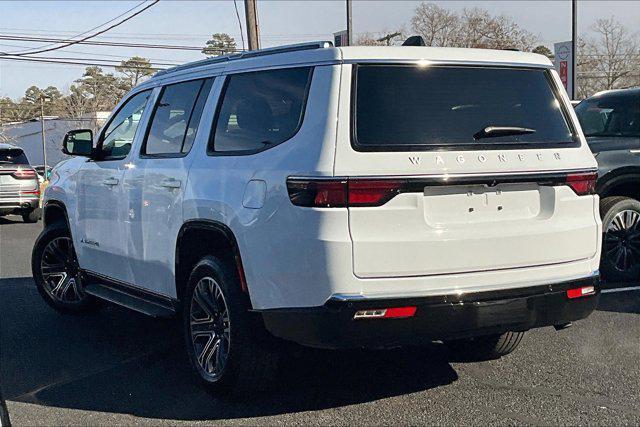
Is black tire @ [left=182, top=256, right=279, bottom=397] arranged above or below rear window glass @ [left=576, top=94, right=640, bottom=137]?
below

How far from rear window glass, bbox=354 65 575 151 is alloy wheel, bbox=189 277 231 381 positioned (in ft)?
4.45

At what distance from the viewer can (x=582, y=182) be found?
4.38 m

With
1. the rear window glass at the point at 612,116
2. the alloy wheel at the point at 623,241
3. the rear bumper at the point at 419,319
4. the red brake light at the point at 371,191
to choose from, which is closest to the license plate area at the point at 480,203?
the red brake light at the point at 371,191

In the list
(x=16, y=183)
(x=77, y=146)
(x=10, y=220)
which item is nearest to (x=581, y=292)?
(x=77, y=146)

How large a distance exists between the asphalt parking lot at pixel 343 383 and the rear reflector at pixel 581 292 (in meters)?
0.64

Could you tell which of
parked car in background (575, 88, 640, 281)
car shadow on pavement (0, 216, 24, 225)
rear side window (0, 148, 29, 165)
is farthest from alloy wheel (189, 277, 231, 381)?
car shadow on pavement (0, 216, 24, 225)

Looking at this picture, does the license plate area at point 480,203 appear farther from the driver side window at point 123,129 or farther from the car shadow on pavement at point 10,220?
the car shadow on pavement at point 10,220

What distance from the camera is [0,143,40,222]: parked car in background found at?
1622 cm

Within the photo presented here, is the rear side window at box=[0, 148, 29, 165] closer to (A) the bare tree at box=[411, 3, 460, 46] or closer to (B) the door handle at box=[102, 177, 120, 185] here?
(B) the door handle at box=[102, 177, 120, 185]

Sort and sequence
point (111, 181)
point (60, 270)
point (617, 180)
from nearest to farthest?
point (111, 181)
point (60, 270)
point (617, 180)

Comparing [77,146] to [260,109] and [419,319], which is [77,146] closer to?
[260,109]

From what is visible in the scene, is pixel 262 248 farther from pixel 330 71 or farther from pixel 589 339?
pixel 589 339

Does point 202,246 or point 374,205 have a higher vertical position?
point 374,205

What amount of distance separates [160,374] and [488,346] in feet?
7.34
